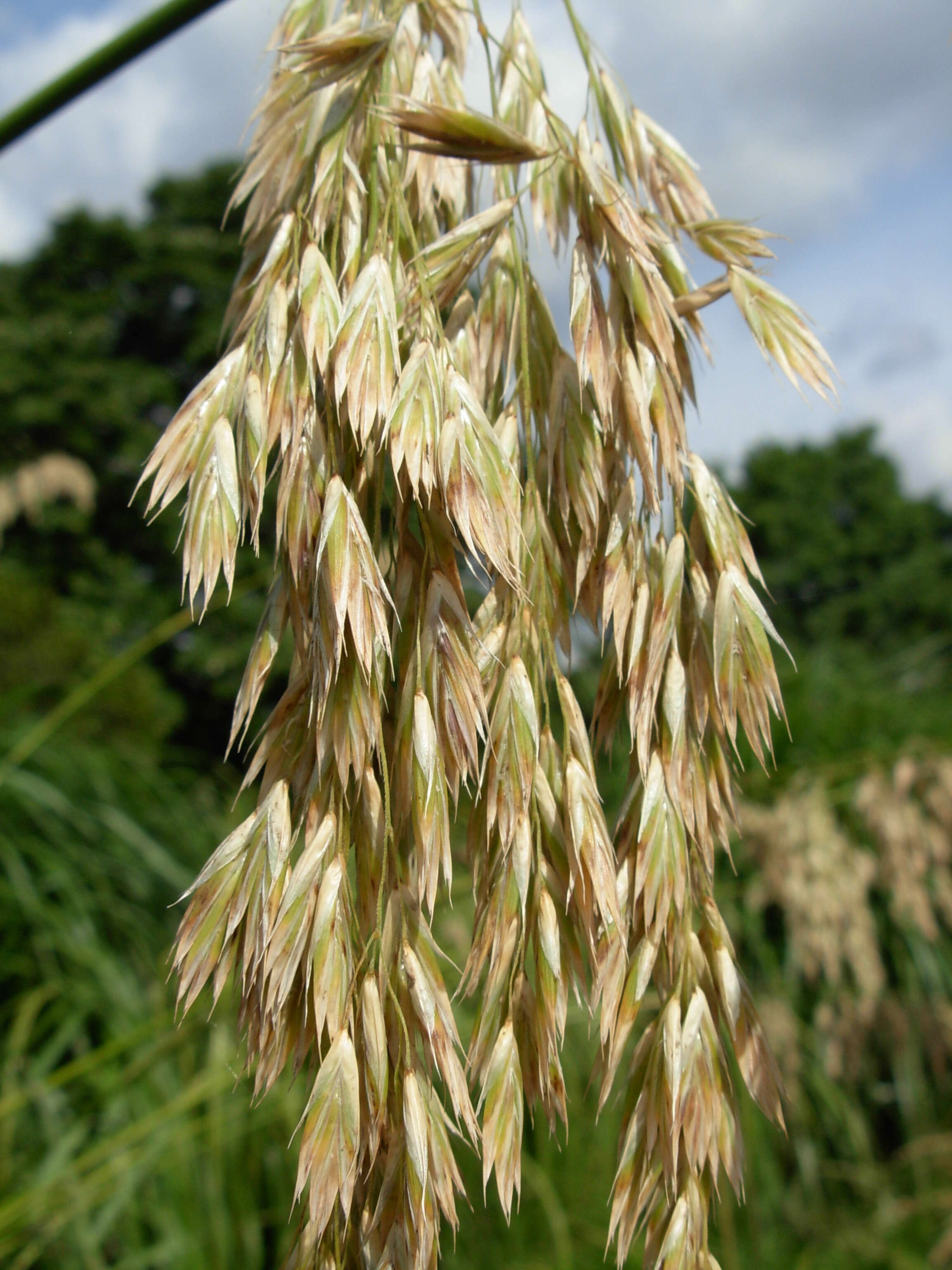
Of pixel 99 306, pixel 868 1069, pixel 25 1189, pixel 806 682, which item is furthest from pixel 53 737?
pixel 99 306

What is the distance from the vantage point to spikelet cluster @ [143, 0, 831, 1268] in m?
0.48

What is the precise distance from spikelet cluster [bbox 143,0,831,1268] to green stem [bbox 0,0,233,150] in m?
0.07

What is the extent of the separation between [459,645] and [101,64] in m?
0.49

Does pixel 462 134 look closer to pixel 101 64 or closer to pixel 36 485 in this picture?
pixel 101 64

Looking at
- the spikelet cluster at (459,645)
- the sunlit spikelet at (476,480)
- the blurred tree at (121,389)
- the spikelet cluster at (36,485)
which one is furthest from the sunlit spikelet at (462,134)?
the blurred tree at (121,389)

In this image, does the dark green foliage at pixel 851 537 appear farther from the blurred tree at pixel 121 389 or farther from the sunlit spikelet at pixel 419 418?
the sunlit spikelet at pixel 419 418

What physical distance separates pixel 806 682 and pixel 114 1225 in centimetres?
282

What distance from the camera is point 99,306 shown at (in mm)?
13844

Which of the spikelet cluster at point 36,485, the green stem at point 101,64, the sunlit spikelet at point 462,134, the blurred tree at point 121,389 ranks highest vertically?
the blurred tree at point 121,389

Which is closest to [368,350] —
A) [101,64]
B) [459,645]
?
[459,645]

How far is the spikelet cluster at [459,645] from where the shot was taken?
483mm

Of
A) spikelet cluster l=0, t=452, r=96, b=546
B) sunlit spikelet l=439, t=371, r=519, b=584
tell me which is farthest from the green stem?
spikelet cluster l=0, t=452, r=96, b=546

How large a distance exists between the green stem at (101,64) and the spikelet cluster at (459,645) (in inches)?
2.7

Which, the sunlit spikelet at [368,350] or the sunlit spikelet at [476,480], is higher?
the sunlit spikelet at [368,350]
